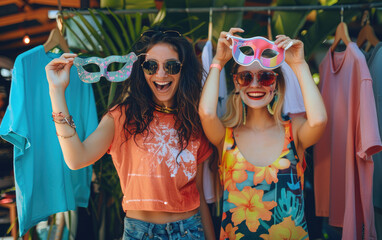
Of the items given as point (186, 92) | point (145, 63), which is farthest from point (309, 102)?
point (145, 63)

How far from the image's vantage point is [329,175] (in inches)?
91.3

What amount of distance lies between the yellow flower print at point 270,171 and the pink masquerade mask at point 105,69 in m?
0.94

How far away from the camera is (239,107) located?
2.03 metres

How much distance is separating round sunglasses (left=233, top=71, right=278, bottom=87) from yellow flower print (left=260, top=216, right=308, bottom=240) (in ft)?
2.59

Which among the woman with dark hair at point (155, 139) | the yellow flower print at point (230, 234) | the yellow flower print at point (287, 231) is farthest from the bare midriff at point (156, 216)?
the yellow flower print at point (287, 231)

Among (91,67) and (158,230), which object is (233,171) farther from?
(91,67)

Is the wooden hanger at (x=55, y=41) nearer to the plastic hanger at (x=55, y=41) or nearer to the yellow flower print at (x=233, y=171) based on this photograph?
the plastic hanger at (x=55, y=41)

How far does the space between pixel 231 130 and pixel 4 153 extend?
189 centimetres

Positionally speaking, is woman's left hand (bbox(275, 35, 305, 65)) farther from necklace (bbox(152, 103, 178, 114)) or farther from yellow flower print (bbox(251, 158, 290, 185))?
necklace (bbox(152, 103, 178, 114))

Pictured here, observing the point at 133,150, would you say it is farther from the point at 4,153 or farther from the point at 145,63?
the point at 4,153

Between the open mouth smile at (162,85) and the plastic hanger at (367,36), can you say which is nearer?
the open mouth smile at (162,85)

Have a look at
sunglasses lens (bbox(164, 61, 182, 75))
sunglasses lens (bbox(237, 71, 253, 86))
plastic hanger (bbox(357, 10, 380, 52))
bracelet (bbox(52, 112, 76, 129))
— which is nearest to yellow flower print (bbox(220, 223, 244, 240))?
sunglasses lens (bbox(237, 71, 253, 86))

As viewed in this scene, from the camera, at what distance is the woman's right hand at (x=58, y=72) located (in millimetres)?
1593

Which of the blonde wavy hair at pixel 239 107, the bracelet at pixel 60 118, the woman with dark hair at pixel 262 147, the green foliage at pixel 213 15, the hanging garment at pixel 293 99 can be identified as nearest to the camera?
the bracelet at pixel 60 118
